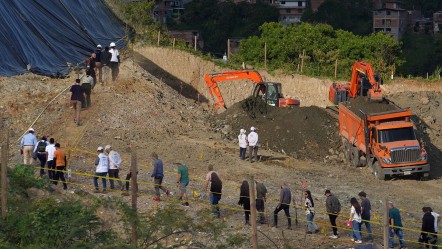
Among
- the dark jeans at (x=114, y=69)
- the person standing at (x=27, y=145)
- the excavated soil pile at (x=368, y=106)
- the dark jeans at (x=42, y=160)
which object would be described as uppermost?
the dark jeans at (x=114, y=69)

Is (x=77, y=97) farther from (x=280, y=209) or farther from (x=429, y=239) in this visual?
(x=429, y=239)

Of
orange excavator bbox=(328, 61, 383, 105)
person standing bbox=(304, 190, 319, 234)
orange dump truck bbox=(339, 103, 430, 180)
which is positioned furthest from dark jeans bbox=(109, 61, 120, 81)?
person standing bbox=(304, 190, 319, 234)

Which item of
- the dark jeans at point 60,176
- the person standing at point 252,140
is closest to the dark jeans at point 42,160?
the dark jeans at point 60,176

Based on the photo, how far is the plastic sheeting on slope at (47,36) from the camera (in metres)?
44.0

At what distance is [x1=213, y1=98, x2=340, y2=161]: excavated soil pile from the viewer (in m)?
42.2

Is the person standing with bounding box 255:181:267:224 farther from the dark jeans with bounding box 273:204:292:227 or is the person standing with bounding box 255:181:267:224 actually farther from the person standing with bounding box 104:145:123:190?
the person standing with bounding box 104:145:123:190

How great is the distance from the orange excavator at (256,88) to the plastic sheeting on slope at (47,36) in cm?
469

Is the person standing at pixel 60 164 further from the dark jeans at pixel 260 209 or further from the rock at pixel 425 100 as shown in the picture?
the rock at pixel 425 100

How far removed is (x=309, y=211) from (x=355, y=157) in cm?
1127

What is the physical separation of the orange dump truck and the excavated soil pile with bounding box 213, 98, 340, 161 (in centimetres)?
234

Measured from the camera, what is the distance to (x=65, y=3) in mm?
49219

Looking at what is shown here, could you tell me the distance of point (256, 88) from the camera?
46.5 metres

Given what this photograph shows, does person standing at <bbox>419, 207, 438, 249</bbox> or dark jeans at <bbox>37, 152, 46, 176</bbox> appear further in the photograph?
dark jeans at <bbox>37, 152, 46, 176</bbox>

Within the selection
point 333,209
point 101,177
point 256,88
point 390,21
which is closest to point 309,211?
point 333,209
